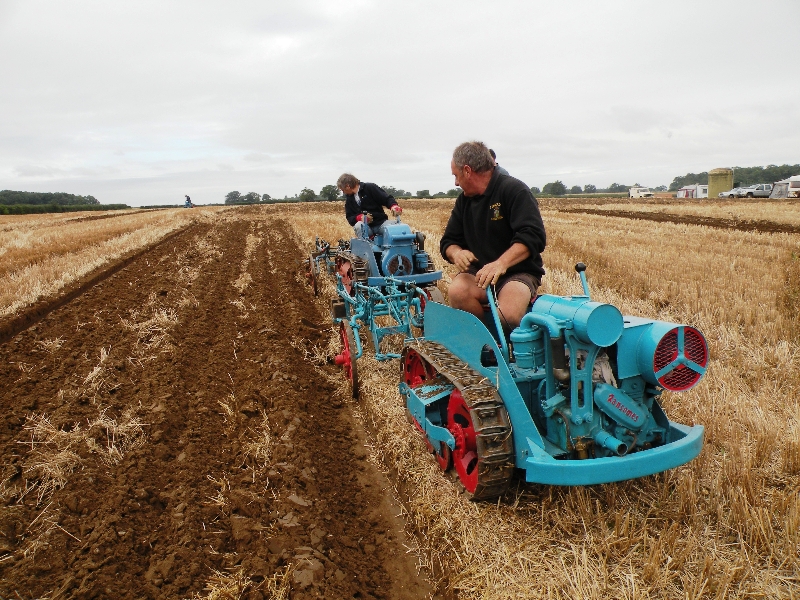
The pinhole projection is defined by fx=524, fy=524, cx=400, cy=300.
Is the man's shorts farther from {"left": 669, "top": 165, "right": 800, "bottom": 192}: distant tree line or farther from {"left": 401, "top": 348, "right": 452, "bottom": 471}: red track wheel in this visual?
{"left": 669, "top": 165, "right": 800, "bottom": 192}: distant tree line


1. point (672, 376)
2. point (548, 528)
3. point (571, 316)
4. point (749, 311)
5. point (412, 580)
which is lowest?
point (412, 580)

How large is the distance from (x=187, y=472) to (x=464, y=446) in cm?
192

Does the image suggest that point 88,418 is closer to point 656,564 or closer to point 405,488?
point 405,488

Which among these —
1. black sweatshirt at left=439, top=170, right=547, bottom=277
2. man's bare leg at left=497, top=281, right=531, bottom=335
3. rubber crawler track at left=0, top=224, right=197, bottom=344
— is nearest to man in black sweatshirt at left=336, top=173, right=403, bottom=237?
black sweatshirt at left=439, top=170, right=547, bottom=277

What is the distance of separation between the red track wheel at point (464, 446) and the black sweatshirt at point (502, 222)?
3.28ft

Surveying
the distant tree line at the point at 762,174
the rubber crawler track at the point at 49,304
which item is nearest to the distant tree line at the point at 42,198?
the rubber crawler track at the point at 49,304

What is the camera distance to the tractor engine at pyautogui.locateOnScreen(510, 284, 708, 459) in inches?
97.6

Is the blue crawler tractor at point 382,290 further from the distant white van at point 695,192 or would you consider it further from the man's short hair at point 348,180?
the distant white van at point 695,192

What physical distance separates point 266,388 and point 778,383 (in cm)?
438

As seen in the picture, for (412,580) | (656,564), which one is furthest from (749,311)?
(412,580)

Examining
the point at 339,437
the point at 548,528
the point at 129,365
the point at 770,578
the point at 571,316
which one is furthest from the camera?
the point at 129,365

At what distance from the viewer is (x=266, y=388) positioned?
4871 millimetres

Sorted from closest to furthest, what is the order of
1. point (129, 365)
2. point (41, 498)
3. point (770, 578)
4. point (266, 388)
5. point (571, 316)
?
point (770, 578) < point (571, 316) < point (41, 498) < point (266, 388) < point (129, 365)

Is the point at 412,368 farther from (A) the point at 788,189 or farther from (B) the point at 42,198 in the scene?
(B) the point at 42,198
